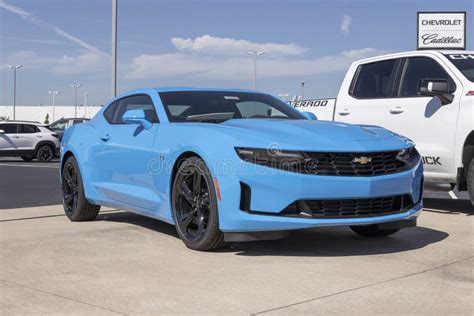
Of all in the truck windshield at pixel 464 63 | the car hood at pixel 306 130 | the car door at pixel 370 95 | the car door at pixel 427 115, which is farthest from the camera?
the car door at pixel 370 95

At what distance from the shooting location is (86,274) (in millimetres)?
4559

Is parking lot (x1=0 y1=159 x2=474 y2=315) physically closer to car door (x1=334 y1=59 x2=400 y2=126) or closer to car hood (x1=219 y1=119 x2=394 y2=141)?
car hood (x1=219 y1=119 x2=394 y2=141)

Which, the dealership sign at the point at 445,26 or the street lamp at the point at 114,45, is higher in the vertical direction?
the dealership sign at the point at 445,26

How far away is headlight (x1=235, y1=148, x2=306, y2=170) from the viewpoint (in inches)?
191

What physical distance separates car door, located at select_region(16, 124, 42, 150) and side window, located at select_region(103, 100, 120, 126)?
16.5 m

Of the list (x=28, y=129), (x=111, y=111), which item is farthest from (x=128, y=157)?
(x=28, y=129)

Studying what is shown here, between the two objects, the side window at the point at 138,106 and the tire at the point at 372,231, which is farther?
the side window at the point at 138,106

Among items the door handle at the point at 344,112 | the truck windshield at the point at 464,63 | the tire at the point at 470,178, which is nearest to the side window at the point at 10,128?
the door handle at the point at 344,112

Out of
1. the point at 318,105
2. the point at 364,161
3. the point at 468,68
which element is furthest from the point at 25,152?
the point at 364,161

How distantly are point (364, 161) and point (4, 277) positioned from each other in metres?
2.80

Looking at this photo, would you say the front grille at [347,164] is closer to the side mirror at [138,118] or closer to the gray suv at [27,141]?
the side mirror at [138,118]

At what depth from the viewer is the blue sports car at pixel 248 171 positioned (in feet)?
15.9

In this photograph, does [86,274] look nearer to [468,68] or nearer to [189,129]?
[189,129]

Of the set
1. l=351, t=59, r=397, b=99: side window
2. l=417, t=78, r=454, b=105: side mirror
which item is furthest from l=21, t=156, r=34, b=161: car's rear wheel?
l=417, t=78, r=454, b=105: side mirror
